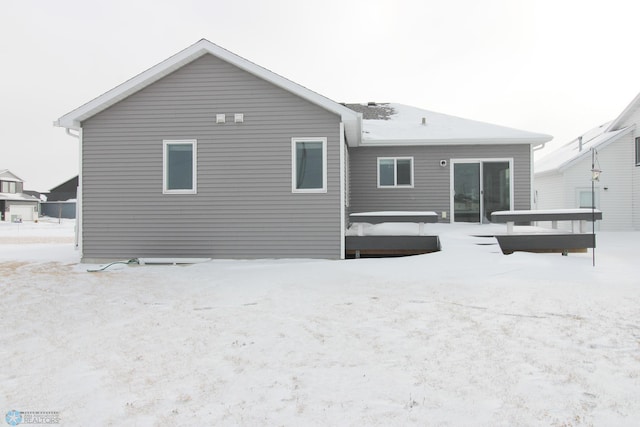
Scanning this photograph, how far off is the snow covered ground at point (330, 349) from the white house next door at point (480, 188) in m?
5.72

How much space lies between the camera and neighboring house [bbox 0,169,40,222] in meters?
44.7

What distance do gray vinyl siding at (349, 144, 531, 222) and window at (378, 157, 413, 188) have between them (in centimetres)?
15

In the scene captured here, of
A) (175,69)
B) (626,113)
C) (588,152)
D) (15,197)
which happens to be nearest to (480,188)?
(588,152)

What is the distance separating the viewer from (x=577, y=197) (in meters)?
18.1

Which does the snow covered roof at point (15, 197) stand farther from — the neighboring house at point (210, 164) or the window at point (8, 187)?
the neighboring house at point (210, 164)

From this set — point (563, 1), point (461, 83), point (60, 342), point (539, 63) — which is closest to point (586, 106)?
point (539, 63)

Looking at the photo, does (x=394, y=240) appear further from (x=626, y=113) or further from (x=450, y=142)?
(x=626, y=113)

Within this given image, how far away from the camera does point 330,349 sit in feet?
12.9

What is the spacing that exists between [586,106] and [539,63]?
45.2ft

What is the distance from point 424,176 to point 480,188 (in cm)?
188

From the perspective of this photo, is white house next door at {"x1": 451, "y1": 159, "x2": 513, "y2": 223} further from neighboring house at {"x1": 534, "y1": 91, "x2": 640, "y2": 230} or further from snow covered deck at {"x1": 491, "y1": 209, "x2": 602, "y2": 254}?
neighboring house at {"x1": 534, "y1": 91, "x2": 640, "y2": 230}

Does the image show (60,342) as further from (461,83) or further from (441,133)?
(461,83)

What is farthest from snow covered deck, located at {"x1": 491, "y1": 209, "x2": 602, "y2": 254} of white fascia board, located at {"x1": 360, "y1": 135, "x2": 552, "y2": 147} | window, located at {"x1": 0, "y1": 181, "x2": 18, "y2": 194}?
window, located at {"x1": 0, "y1": 181, "x2": 18, "y2": 194}

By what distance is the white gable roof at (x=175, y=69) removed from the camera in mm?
9453
